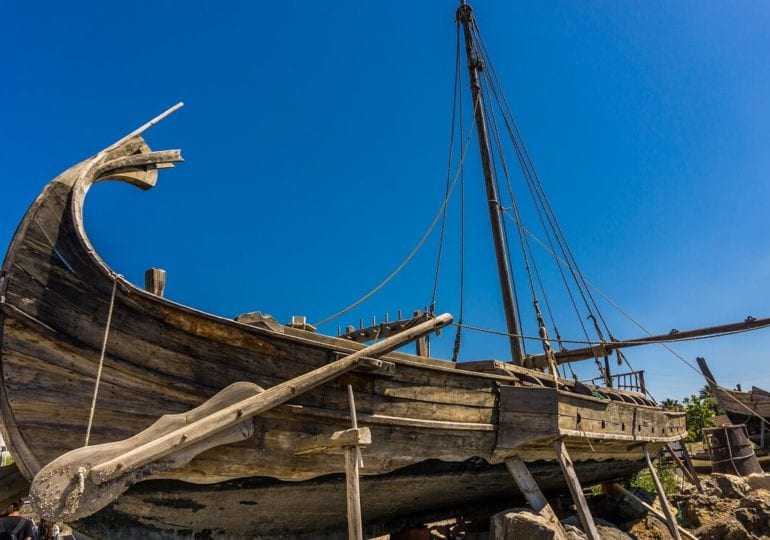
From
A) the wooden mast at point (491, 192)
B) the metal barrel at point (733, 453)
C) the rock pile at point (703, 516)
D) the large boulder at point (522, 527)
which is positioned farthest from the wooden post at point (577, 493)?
the metal barrel at point (733, 453)

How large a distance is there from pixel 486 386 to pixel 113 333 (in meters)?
4.04

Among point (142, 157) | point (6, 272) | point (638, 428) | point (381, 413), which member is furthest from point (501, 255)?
point (6, 272)

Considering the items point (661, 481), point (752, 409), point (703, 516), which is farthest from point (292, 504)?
point (752, 409)

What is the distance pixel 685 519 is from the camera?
1048 cm

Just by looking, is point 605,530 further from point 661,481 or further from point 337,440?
point 661,481

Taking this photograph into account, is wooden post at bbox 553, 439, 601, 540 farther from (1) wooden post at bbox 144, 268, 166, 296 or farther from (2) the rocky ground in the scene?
(1) wooden post at bbox 144, 268, 166, 296

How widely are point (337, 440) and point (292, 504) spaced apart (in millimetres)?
1345

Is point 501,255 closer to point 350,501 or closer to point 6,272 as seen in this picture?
point 350,501

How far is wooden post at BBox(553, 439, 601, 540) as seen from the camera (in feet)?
19.7

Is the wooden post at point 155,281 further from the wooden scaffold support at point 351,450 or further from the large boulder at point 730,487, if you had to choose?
the large boulder at point 730,487

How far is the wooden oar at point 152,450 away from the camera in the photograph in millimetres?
3359

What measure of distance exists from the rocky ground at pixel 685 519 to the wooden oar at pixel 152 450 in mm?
3861

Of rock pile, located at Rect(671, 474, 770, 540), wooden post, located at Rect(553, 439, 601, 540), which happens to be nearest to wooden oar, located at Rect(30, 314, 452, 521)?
wooden post, located at Rect(553, 439, 601, 540)

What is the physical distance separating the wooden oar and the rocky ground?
3.86 m
